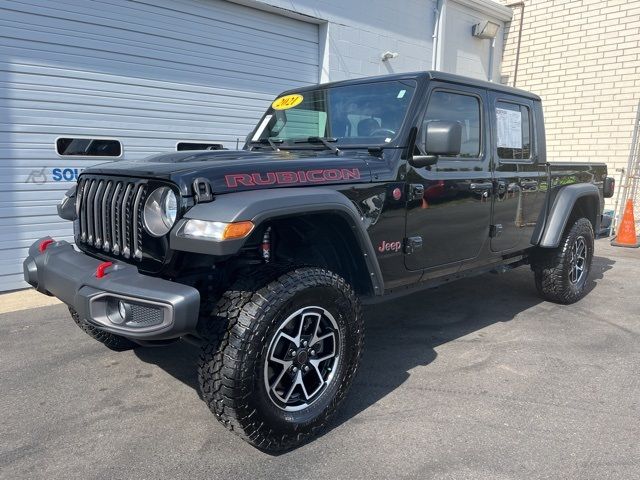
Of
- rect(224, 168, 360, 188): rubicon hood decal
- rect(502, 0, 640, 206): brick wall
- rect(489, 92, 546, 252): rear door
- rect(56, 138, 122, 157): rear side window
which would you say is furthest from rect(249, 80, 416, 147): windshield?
rect(502, 0, 640, 206): brick wall

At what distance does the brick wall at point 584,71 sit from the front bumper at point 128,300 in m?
10.1

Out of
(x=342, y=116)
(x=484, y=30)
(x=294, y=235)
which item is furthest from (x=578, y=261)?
(x=484, y=30)

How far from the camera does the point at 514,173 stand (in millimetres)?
4070

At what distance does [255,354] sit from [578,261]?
4097 mm

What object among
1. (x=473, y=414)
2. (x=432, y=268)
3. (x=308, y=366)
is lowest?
(x=473, y=414)

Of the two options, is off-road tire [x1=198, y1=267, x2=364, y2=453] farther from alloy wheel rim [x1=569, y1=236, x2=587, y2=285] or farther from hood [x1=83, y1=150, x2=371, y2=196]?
alloy wheel rim [x1=569, y1=236, x2=587, y2=285]

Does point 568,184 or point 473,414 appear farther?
point 568,184

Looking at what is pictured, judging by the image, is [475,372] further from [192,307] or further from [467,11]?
[467,11]

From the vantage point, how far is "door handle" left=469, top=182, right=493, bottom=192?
3.63 metres

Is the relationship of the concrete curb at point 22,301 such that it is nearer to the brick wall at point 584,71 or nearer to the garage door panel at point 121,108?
Result: the garage door panel at point 121,108

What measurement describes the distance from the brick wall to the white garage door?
6.45 meters

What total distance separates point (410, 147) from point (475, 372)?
1.59 meters

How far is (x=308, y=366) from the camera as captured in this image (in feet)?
8.52

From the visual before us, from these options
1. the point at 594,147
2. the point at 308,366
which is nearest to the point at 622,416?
the point at 308,366
